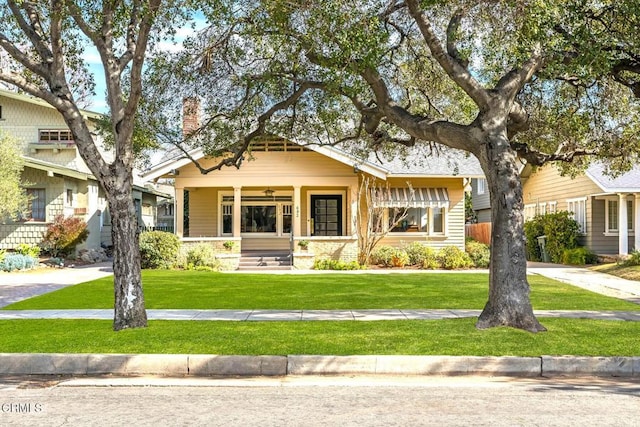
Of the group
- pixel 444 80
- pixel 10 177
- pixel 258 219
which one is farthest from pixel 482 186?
pixel 10 177

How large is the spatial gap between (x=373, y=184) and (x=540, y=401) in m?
18.6

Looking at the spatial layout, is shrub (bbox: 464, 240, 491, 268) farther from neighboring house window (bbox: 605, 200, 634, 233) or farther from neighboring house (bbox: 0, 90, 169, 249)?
neighboring house (bbox: 0, 90, 169, 249)

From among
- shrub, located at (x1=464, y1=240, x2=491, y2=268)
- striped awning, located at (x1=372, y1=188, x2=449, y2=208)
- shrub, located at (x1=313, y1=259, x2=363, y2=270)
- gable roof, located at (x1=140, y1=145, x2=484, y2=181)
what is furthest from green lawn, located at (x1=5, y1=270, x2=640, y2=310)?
striped awning, located at (x1=372, y1=188, x2=449, y2=208)

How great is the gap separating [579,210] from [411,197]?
7423 mm

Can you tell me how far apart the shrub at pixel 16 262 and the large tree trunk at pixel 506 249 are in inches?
700

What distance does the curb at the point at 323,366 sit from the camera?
7.70 metres

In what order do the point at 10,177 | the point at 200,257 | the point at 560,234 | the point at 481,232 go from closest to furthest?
the point at 200,257 < the point at 10,177 < the point at 560,234 < the point at 481,232

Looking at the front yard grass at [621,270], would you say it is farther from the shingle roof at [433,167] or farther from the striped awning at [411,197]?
the striped awning at [411,197]

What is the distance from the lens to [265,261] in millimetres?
24203

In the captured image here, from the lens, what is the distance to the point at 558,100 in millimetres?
14594

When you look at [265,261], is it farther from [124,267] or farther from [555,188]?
[124,267]

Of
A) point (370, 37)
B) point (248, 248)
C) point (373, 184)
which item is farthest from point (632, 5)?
point (248, 248)

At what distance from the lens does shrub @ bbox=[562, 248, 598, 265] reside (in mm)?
24650
